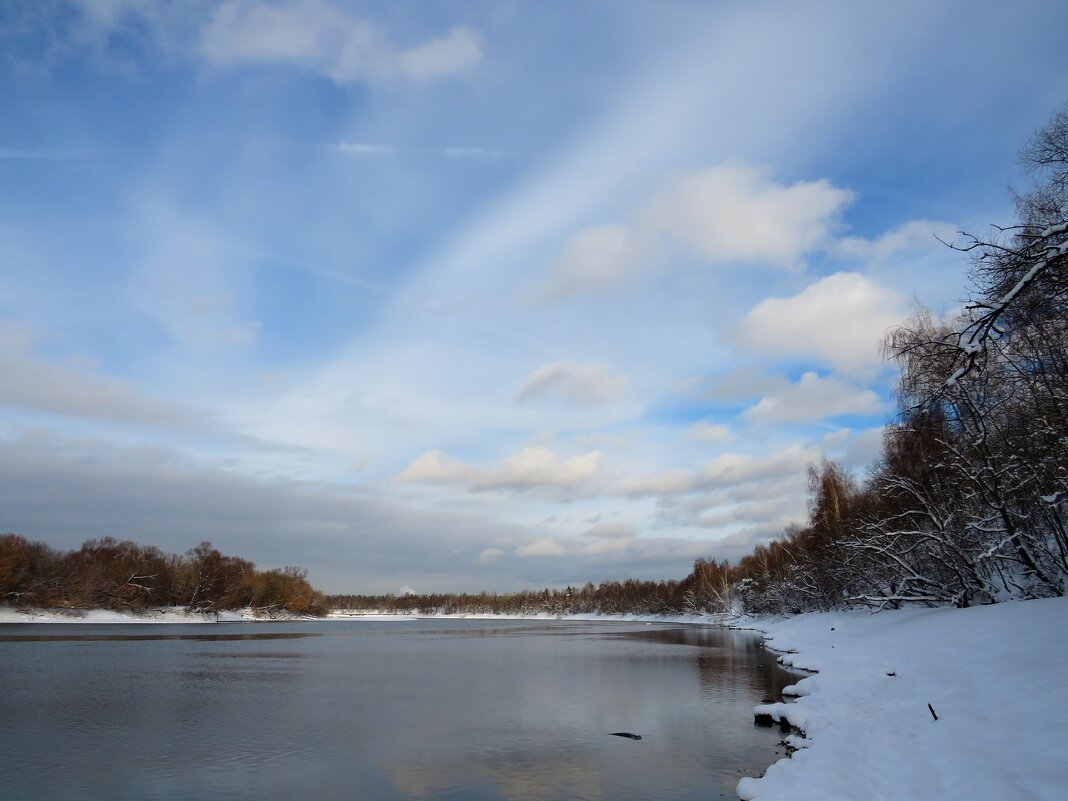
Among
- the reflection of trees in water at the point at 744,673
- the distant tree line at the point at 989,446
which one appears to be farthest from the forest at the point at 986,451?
the reflection of trees in water at the point at 744,673

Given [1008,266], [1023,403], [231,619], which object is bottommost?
[231,619]

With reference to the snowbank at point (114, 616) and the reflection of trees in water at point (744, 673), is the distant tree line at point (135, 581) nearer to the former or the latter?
the snowbank at point (114, 616)

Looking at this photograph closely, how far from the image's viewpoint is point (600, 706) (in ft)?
94.7

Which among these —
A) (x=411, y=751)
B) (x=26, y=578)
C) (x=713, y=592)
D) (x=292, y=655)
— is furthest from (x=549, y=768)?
(x=713, y=592)

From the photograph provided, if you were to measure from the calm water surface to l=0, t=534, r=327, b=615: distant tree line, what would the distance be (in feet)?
290

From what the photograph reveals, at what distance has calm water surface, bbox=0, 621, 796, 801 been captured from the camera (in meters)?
16.3

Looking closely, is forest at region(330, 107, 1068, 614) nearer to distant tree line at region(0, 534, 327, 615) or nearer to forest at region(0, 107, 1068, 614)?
forest at region(0, 107, 1068, 614)

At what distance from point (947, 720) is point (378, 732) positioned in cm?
1742

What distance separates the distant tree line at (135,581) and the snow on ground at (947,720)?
128 meters

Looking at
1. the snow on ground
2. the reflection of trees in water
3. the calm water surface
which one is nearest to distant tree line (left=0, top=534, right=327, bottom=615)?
the calm water surface

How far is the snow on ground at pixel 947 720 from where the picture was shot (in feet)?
36.3

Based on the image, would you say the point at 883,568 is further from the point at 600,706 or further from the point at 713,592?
the point at 713,592

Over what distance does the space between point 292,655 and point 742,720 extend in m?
45.2

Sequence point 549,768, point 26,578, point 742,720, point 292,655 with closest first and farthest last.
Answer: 1. point 549,768
2. point 742,720
3. point 292,655
4. point 26,578
